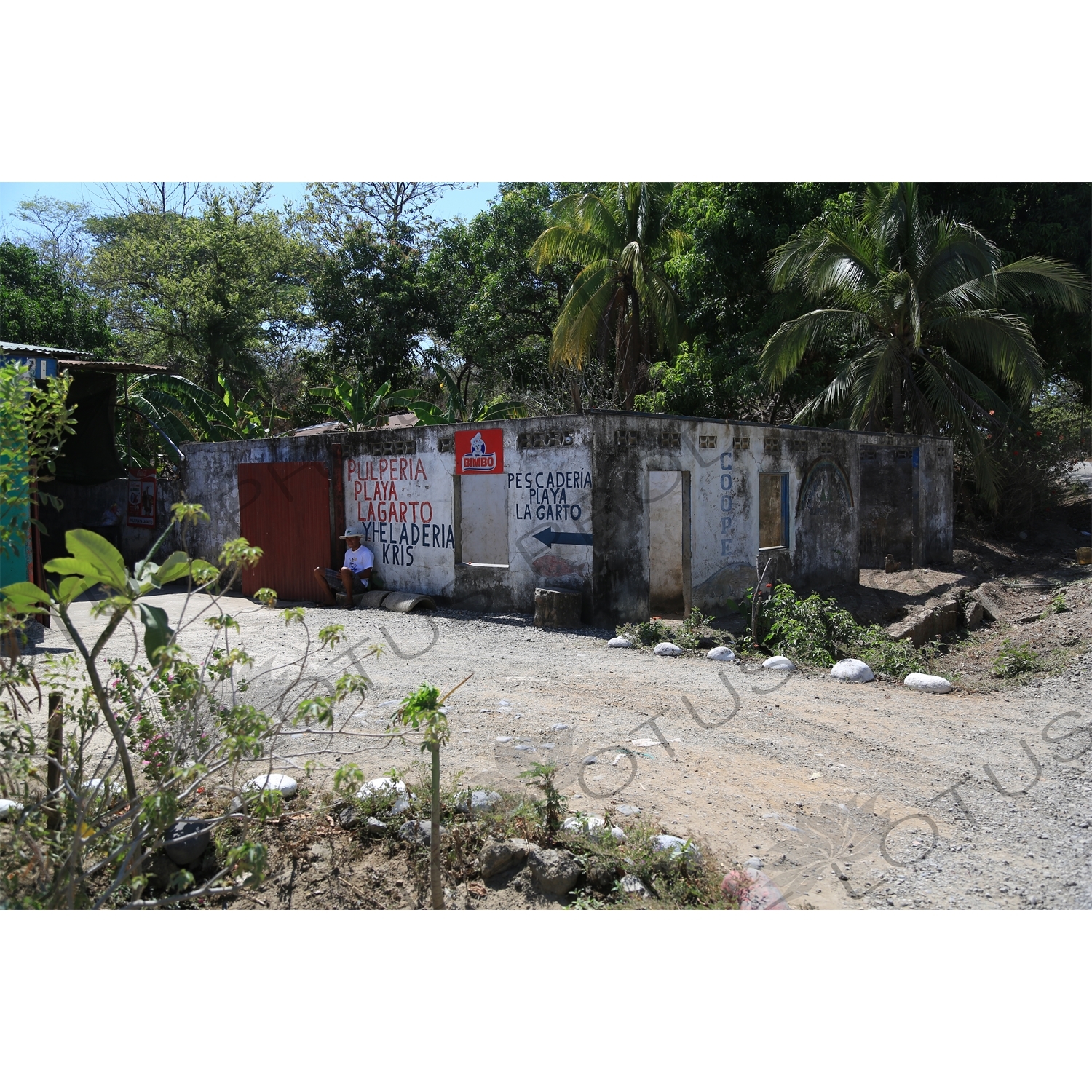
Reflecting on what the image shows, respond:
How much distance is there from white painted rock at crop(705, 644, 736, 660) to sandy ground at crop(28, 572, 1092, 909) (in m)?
0.21

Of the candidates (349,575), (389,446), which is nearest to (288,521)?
(349,575)

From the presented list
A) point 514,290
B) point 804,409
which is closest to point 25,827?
point 804,409

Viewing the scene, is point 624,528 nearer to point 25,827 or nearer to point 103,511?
A: point 25,827

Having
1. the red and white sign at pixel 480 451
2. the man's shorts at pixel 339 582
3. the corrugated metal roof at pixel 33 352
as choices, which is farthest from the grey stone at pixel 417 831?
the man's shorts at pixel 339 582

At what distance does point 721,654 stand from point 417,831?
534cm

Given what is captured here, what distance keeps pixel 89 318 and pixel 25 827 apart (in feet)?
66.6

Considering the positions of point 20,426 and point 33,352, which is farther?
point 33,352

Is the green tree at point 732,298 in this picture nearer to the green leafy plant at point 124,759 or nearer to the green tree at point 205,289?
the green tree at point 205,289

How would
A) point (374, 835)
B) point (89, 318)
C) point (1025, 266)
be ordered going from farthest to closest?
point (89, 318), point (1025, 266), point (374, 835)

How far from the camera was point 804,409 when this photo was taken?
57.3ft

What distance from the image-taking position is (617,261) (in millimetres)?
19172

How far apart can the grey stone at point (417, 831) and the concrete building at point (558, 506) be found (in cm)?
613

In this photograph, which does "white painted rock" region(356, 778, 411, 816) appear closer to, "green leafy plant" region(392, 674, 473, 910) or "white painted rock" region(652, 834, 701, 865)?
"green leafy plant" region(392, 674, 473, 910)

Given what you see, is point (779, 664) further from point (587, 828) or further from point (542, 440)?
point (587, 828)
